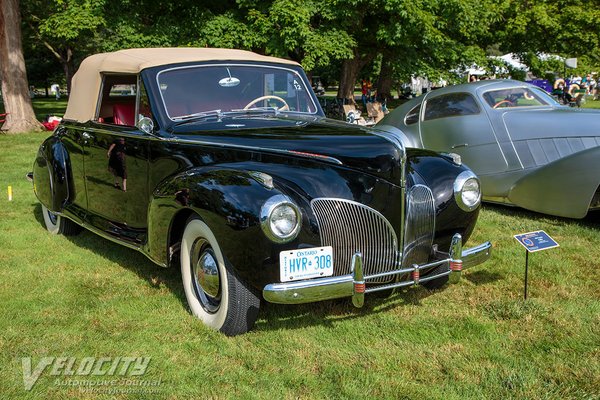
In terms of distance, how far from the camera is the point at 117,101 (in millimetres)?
5754

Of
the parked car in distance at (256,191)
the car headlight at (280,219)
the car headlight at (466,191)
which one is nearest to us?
the car headlight at (280,219)

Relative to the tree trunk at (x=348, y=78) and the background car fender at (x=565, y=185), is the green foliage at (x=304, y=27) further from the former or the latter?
the background car fender at (x=565, y=185)

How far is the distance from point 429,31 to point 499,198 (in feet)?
31.8

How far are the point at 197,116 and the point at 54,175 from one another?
86.1 inches

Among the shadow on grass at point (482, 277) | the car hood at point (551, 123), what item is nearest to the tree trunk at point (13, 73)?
the car hood at point (551, 123)

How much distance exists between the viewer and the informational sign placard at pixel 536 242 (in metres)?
4.03

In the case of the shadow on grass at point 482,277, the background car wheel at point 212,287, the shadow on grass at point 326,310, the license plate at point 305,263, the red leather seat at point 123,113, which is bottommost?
the shadow on grass at point 482,277

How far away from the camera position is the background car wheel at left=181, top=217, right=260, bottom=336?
3.46 m

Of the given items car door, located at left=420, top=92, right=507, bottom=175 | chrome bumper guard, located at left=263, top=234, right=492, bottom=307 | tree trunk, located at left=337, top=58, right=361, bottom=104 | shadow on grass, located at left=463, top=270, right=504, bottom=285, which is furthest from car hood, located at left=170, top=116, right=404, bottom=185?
tree trunk, located at left=337, top=58, right=361, bottom=104

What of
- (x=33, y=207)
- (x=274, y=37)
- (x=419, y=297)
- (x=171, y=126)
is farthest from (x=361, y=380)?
(x=274, y=37)

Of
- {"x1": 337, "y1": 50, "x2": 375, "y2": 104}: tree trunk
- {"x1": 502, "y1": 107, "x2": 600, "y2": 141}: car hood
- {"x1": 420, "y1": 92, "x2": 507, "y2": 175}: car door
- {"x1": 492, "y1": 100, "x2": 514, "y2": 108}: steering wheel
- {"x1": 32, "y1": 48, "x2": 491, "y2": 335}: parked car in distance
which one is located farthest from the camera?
{"x1": 337, "y1": 50, "x2": 375, "y2": 104}: tree trunk

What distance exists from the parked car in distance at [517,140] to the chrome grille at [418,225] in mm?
2836

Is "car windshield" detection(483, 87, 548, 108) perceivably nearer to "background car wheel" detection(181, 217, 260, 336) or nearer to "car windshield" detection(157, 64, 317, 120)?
"car windshield" detection(157, 64, 317, 120)

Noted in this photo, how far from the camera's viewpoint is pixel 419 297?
4.33 m
